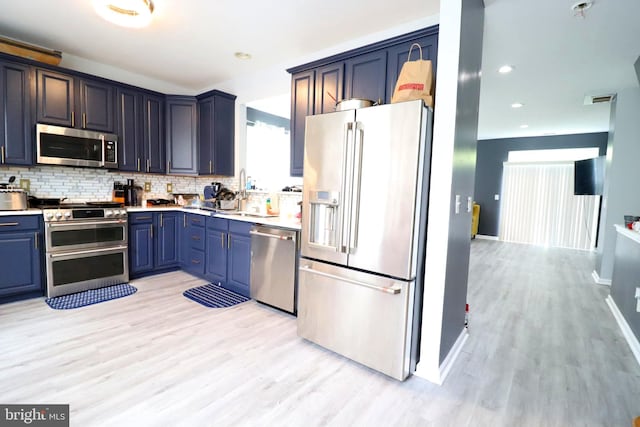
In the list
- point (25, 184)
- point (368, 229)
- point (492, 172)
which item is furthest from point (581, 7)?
point (492, 172)

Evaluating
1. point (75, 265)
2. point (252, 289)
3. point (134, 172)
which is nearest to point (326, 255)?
point (252, 289)

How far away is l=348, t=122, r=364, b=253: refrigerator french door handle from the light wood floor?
3.11ft

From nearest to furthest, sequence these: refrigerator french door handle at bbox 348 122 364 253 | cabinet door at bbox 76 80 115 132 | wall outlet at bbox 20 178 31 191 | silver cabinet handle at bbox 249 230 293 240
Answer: refrigerator french door handle at bbox 348 122 364 253 < silver cabinet handle at bbox 249 230 293 240 < wall outlet at bbox 20 178 31 191 < cabinet door at bbox 76 80 115 132

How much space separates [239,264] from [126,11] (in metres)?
2.40

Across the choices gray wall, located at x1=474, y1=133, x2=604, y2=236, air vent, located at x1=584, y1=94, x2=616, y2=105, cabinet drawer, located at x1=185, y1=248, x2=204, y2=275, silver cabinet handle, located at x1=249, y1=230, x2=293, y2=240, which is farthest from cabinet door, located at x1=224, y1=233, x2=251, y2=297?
gray wall, located at x1=474, y1=133, x2=604, y2=236

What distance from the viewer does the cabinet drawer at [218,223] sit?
3498 mm

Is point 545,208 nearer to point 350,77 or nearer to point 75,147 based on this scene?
point 350,77

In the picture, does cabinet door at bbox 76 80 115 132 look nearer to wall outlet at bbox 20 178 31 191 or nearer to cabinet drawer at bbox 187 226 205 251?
wall outlet at bbox 20 178 31 191

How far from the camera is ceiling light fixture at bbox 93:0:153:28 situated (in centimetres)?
223

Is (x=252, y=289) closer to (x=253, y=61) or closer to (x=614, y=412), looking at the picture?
(x=253, y=61)

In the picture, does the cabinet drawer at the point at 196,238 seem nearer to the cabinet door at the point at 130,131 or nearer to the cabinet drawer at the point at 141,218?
the cabinet drawer at the point at 141,218

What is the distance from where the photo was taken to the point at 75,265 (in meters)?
3.27

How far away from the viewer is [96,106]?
3580 millimetres

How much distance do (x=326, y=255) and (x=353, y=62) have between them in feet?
5.74
